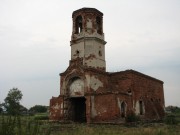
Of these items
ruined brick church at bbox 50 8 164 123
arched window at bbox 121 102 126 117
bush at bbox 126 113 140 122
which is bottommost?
bush at bbox 126 113 140 122

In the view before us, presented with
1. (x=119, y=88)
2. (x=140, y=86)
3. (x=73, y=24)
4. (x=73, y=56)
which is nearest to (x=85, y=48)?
(x=73, y=56)

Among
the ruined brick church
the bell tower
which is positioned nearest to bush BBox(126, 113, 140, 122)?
the ruined brick church

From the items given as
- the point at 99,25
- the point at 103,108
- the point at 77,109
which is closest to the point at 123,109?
the point at 103,108

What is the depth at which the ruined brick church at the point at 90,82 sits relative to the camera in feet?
67.9

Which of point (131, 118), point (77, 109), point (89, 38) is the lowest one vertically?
point (131, 118)

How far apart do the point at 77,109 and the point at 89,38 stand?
24.4 ft

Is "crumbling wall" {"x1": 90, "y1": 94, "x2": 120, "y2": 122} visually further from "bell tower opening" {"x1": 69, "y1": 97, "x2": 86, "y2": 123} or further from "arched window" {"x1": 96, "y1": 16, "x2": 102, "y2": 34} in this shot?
"arched window" {"x1": 96, "y1": 16, "x2": 102, "y2": 34}

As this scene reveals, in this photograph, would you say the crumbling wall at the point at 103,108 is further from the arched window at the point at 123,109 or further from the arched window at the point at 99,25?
the arched window at the point at 99,25

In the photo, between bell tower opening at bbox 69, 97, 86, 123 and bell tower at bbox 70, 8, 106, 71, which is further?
bell tower opening at bbox 69, 97, 86, 123

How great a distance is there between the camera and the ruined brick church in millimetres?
20703

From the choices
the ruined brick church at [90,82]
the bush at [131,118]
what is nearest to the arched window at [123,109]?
the ruined brick church at [90,82]

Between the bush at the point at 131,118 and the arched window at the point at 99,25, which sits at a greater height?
the arched window at the point at 99,25

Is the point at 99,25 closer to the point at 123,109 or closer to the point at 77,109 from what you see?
the point at 77,109

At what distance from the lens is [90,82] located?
21.0 m
